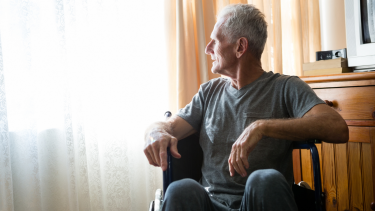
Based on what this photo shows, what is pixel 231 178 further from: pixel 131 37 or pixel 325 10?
pixel 325 10

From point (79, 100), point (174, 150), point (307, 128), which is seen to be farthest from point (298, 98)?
point (79, 100)

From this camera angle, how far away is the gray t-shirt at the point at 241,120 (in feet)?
3.75

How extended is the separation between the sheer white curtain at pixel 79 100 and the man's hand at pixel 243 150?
94 centimetres

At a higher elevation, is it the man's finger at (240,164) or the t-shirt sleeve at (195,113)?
the t-shirt sleeve at (195,113)

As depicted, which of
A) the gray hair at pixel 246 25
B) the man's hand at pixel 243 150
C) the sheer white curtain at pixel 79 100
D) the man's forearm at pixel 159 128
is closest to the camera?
the man's hand at pixel 243 150

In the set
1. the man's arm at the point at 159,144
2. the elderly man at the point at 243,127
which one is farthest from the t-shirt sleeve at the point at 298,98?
the man's arm at the point at 159,144

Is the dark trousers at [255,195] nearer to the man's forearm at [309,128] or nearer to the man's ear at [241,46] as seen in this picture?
the man's forearm at [309,128]

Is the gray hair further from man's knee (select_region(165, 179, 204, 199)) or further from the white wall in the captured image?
the white wall

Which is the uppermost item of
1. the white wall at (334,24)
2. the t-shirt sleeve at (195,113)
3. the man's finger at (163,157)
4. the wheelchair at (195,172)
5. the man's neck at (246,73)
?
the white wall at (334,24)

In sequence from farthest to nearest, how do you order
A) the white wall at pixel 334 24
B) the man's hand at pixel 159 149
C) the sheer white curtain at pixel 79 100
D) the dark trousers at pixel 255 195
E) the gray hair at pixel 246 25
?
the white wall at pixel 334 24
the sheer white curtain at pixel 79 100
the gray hair at pixel 246 25
the man's hand at pixel 159 149
the dark trousers at pixel 255 195

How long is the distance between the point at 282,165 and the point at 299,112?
0.23m

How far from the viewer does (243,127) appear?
1208 mm

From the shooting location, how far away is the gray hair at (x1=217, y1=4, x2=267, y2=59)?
1.28 metres

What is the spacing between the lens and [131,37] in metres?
1.80
